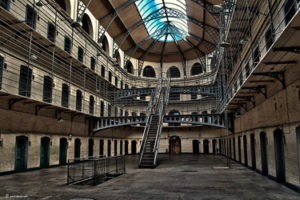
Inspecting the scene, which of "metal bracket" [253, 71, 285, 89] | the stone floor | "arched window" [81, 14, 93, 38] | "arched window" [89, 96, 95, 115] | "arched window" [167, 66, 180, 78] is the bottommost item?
the stone floor

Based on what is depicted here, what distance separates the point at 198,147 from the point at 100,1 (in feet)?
65.4

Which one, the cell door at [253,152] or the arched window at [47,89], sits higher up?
the arched window at [47,89]

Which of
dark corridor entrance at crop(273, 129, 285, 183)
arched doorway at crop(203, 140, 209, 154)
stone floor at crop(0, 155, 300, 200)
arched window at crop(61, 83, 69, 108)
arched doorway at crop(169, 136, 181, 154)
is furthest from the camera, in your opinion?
arched doorway at crop(169, 136, 181, 154)

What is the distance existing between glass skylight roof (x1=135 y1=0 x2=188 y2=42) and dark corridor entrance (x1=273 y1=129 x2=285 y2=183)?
60.3 ft

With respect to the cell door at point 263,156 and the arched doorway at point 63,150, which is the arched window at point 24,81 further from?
the cell door at point 263,156

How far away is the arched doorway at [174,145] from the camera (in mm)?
31078

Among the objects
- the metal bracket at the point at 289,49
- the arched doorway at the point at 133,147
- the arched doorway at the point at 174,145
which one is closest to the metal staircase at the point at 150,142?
the metal bracket at the point at 289,49

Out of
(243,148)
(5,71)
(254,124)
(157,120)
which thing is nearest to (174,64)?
(157,120)

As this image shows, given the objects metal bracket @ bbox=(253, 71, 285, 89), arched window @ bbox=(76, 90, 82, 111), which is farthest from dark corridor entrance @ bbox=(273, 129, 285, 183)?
arched window @ bbox=(76, 90, 82, 111)

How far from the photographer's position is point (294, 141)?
285 inches

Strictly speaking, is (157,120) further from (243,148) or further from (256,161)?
(256,161)

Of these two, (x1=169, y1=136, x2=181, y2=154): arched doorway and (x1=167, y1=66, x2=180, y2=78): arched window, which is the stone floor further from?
(x1=167, y1=66, x2=180, y2=78): arched window

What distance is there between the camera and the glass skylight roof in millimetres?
25547

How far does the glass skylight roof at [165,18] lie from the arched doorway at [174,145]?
42.1ft
